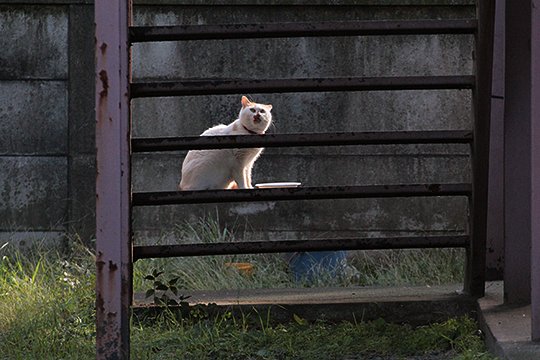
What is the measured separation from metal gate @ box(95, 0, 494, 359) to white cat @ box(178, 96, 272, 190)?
277 centimetres

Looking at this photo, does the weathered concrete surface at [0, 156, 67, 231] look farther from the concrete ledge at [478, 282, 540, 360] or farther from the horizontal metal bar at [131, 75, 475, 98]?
the concrete ledge at [478, 282, 540, 360]

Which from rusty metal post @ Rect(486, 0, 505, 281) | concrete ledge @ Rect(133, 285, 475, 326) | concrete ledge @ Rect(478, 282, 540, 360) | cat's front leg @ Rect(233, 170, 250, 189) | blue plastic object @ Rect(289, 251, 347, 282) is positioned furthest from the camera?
cat's front leg @ Rect(233, 170, 250, 189)

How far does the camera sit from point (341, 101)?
24.1 feet

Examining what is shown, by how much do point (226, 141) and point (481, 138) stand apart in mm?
1023

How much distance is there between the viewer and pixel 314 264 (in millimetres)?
6477

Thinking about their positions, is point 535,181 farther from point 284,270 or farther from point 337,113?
point 337,113

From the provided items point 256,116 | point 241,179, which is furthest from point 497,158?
point 241,179

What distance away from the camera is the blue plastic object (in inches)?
252

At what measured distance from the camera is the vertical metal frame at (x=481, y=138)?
4039 millimetres

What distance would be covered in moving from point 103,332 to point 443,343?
133 cm

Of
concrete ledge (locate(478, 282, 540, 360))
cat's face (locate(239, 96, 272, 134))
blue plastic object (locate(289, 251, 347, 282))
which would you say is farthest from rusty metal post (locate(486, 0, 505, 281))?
cat's face (locate(239, 96, 272, 134))

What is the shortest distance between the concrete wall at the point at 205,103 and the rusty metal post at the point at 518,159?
10.7 ft

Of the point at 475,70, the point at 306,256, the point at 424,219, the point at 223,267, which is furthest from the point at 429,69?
the point at 475,70

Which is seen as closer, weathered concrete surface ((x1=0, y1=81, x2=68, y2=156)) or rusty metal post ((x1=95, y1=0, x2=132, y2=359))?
rusty metal post ((x1=95, y1=0, x2=132, y2=359))
